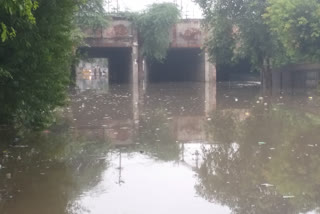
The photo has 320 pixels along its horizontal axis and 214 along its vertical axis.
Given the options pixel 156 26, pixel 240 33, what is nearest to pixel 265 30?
pixel 240 33

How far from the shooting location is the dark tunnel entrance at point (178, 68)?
45838 mm

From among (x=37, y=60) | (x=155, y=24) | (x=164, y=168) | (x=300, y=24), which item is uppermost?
(x=155, y=24)

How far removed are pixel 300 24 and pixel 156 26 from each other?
17334mm

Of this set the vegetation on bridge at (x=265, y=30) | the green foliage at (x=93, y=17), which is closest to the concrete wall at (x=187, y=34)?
the green foliage at (x=93, y=17)

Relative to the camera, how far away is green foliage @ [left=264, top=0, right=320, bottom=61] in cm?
2217

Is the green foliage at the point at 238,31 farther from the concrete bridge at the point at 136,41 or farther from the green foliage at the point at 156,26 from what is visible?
the green foliage at the point at 156,26

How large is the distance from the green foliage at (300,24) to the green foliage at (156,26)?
1523 centimetres

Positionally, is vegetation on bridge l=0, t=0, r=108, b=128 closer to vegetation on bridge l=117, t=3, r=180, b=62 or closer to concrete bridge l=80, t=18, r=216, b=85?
concrete bridge l=80, t=18, r=216, b=85

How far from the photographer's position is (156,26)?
37.9 m

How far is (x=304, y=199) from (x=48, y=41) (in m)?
4.50

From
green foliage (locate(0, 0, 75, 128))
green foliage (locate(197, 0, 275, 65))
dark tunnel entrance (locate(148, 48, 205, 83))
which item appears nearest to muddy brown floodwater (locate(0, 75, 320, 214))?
green foliage (locate(0, 0, 75, 128))

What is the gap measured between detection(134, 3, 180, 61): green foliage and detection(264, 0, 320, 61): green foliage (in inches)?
600

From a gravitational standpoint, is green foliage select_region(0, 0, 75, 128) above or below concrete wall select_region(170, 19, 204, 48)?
below

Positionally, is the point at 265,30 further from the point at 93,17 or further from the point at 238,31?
the point at 93,17
